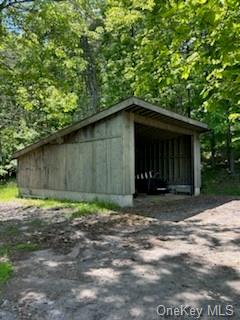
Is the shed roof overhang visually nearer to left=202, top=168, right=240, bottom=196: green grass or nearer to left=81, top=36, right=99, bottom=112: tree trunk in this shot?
left=202, top=168, right=240, bottom=196: green grass

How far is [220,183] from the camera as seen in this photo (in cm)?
1664

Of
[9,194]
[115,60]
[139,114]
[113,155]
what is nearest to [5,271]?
[113,155]

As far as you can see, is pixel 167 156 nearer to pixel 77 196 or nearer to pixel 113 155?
pixel 77 196

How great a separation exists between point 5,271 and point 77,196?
791 centimetres

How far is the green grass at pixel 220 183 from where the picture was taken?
1492 centimetres

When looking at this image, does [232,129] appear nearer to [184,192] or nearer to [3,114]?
[184,192]

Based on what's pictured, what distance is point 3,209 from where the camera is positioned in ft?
38.2

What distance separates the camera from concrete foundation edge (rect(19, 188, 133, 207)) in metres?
10.6

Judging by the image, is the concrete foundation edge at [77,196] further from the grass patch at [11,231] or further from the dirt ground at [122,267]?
the grass patch at [11,231]

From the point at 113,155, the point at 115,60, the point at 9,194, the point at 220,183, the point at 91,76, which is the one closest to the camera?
the point at 113,155

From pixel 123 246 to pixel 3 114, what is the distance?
8.89 metres

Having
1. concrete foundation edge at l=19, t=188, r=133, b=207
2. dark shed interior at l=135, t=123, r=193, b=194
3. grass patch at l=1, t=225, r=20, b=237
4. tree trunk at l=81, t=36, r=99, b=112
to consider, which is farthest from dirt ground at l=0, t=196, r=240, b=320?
tree trunk at l=81, t=36, r=99, b=112

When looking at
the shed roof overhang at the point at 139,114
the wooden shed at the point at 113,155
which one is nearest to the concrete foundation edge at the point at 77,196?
the wooden shed at the point at 113,155

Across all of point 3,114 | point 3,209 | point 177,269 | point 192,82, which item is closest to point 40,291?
point 177,269
